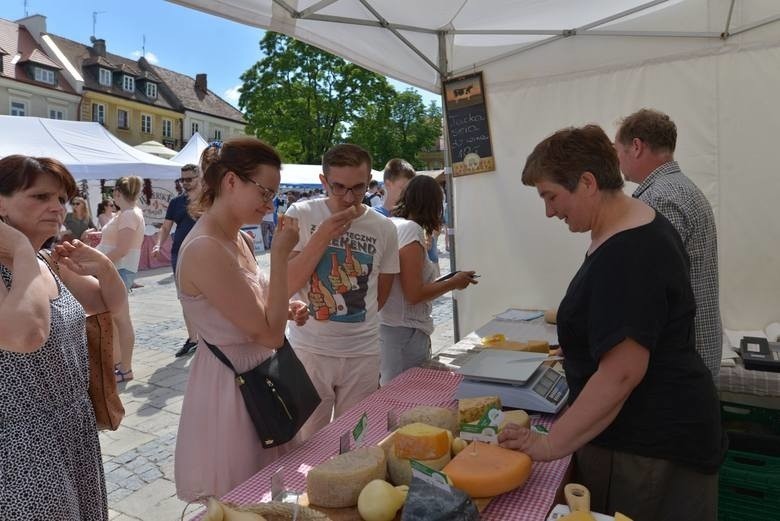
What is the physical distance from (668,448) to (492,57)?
317 cm

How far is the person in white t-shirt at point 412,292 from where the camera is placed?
2.58 meters

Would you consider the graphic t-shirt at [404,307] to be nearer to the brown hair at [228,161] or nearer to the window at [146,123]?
the brown hair at [228,161]

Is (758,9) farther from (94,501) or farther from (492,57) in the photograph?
(94,501)

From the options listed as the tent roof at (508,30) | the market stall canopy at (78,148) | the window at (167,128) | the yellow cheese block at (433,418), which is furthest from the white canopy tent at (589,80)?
the window at (167,128)

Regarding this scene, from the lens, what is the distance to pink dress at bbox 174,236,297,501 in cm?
158

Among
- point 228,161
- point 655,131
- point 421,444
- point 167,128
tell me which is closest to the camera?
point 421,444

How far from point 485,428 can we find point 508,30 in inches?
115

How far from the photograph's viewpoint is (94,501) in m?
Answer: 1.65

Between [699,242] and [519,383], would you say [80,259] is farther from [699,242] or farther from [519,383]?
[699,242]

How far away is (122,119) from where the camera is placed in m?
30.6

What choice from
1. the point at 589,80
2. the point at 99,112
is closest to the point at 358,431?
the point at 589,80

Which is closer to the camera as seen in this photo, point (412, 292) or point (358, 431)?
point (358, 431)


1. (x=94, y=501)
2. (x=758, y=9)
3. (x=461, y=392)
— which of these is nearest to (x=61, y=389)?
(x=94, y=501)

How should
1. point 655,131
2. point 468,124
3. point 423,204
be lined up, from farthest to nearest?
point 468,124, point 423,204, point 655,131
